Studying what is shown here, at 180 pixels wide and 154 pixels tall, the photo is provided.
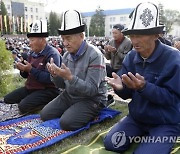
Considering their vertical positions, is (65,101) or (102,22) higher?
(102,22)

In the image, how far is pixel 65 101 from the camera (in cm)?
403

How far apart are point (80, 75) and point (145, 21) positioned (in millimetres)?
1426

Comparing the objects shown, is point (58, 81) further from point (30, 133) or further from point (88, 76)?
point (30, 133)

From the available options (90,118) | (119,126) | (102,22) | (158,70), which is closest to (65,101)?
(90,118)

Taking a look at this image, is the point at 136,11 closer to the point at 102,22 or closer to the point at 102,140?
the point at 102,140

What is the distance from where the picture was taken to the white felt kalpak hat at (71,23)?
3506 mm

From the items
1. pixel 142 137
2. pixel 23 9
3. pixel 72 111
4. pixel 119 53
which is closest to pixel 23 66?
pixel 72 111

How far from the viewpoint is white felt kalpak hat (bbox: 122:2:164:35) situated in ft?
8.15

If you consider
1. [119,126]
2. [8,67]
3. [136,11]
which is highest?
[136,11]

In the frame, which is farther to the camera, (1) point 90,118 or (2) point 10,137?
(1) point 90,118

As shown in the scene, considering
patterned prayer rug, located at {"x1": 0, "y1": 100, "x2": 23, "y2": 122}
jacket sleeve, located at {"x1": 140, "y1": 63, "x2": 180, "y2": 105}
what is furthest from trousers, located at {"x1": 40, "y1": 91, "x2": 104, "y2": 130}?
jacket sleeve, located at {"x1": 140, "y1": 63, "x2": 180, "y2": 105}

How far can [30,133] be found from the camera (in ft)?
11.5

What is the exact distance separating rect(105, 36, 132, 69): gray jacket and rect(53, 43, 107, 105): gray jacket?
7.28 feet

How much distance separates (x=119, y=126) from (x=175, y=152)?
2.15 feet
